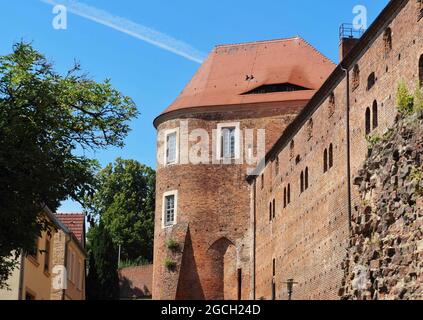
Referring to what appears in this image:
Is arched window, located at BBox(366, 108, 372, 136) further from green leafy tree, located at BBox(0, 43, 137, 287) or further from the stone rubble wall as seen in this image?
green leafy tree, located at BBox(0, 43, 137, 287)

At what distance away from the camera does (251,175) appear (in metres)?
43.7

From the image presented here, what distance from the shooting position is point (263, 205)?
41219 millimetres

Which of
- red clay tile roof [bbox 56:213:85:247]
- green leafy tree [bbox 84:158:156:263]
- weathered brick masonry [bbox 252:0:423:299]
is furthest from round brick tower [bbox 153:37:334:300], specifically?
green leafy tree [bbox 84:158:156:263]

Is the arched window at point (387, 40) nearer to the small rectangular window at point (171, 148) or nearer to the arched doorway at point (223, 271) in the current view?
the arched doorway at point (223, 271)

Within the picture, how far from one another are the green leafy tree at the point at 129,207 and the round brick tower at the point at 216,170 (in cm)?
2153

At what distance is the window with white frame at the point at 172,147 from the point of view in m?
45.3

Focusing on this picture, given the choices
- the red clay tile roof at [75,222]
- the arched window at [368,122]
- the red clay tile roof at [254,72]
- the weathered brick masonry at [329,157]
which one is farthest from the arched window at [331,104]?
the red clay tile roof at [75,222]

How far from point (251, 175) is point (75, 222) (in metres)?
9.08

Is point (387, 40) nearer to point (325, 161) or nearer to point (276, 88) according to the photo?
point (325, 161)

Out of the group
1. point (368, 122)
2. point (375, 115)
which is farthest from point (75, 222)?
point (375, 115)

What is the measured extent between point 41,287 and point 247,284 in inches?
573

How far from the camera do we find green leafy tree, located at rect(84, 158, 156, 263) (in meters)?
67.1

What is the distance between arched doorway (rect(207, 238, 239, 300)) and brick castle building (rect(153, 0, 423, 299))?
0.05 meters
